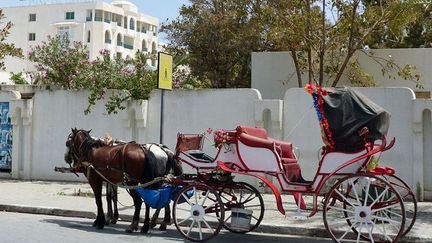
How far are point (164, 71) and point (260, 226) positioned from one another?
431cm

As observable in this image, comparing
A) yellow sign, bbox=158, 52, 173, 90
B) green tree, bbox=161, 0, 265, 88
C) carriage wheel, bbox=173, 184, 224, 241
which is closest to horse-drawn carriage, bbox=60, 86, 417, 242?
carriage wheel, bbox=173, 184, 224, 241

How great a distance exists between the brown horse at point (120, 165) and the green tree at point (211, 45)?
43.4 ft

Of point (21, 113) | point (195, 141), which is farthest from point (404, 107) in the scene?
point (21, 113)

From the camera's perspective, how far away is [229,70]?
1018 inches

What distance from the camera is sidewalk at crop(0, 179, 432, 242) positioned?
10.5 m

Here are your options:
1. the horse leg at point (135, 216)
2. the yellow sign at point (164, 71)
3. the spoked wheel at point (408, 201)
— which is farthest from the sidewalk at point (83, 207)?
the yellow sign at point (164, 71)

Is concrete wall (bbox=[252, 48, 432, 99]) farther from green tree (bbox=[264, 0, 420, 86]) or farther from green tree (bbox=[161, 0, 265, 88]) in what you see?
green tree (bbox=[161, 0, 265, 88])

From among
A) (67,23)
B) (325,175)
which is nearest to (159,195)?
(325,175)

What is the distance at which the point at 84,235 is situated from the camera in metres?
9.99

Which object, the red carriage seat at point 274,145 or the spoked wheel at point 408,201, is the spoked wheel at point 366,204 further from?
the red carriage seat at point 274,145

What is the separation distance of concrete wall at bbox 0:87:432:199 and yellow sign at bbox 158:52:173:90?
2.54 metres

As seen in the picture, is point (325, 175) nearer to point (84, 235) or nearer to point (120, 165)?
point (120, 165)

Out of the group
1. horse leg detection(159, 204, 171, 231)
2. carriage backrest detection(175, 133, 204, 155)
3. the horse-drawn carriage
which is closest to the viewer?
the horse-drawn carriage

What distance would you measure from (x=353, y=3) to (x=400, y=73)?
2454 millimetres
